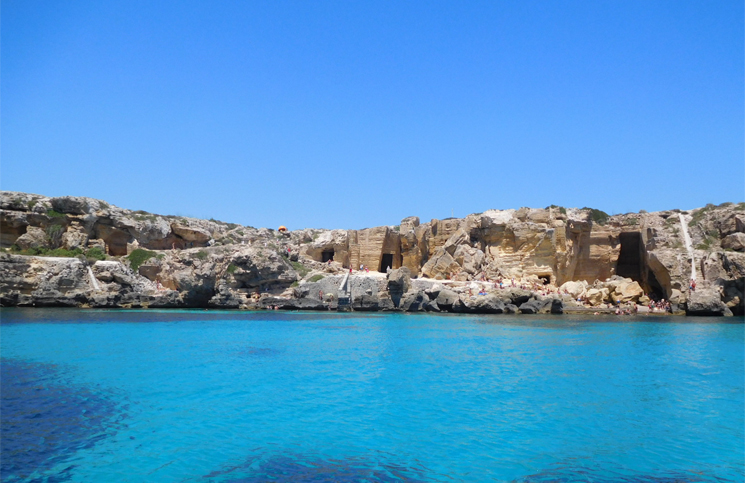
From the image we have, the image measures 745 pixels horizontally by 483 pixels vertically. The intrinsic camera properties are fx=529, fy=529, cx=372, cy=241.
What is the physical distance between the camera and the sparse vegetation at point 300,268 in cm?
3622

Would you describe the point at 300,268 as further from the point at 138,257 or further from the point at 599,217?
the point at 599,217

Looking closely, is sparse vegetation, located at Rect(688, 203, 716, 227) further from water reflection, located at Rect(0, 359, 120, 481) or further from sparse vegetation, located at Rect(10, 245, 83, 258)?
sparse vegetation, located at Rect(10, 245, 83, 258)

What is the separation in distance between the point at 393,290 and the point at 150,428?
2383 cm

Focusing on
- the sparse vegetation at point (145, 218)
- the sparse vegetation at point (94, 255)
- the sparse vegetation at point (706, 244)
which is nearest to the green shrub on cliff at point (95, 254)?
the sparse vegetation at point (94, 255)

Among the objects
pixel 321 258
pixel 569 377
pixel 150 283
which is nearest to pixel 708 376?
pixel 569 377

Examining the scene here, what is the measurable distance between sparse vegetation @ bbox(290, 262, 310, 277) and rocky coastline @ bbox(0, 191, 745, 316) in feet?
0.63

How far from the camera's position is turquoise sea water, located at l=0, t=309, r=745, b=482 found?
20.9 feet

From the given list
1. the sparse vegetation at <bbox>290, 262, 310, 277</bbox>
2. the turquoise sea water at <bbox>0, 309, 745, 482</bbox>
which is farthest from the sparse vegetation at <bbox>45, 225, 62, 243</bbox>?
the turquoise sea water at <bbox>0, 309, 745, 482</bbox>

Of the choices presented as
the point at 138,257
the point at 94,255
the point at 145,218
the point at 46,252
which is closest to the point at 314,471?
the point at 46,252

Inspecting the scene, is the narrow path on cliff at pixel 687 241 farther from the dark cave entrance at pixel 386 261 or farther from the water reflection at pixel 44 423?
the water reflection at pixel 44 423

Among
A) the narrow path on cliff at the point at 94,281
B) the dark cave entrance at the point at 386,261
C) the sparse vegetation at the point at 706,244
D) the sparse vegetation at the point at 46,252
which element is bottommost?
the narrow path on cliff at the point at 94,281

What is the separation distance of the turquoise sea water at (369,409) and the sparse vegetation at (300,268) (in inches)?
735

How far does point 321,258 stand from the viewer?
44.5 m

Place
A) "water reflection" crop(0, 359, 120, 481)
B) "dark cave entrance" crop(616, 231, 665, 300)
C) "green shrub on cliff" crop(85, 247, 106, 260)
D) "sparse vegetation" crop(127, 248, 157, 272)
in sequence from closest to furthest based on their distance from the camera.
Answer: "water reflection" crop(0, 359, 120, 481)
"green shrub on cliff" crop(85, 247, 106, 260)
"dark cave entrance" crop(616, 231, 665, 300)
"sparse vegetation" crop(127, 248, 157, 272)
